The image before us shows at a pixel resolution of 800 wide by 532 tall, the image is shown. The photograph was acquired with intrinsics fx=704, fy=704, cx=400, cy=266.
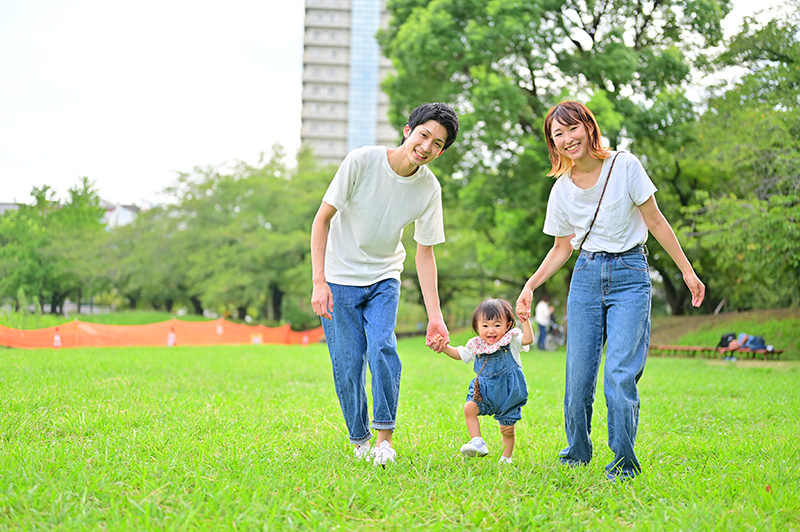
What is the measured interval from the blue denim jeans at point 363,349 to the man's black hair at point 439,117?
0.88 meters

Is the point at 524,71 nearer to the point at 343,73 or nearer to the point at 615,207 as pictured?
the point at 615,207

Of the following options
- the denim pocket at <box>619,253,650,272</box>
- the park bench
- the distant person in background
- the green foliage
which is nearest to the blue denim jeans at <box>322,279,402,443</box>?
the denim pocket at <box>619,253,650,272</box>

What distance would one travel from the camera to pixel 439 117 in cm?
378

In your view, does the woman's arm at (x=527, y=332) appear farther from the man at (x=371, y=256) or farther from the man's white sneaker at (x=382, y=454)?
the man's white sneaker at (x=382, y=454)

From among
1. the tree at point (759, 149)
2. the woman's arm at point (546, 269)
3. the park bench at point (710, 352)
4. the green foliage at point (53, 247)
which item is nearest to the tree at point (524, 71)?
the tree at point (759, 149)

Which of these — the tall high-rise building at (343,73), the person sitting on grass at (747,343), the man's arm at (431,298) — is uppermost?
the tall high-rise building at (343,73)

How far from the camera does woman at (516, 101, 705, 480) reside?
3.51 metres

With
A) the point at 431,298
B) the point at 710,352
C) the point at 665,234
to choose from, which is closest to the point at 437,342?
the point at 431,298

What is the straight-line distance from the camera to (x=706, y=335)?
20.2m

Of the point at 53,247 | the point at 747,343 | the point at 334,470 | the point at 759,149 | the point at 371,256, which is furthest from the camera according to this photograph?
the point at 53,247

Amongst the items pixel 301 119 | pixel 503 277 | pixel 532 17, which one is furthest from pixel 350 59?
pixel 532 17

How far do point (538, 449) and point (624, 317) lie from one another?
3.97ft

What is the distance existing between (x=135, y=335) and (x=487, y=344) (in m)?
15.5

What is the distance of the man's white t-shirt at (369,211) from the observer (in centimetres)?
388
